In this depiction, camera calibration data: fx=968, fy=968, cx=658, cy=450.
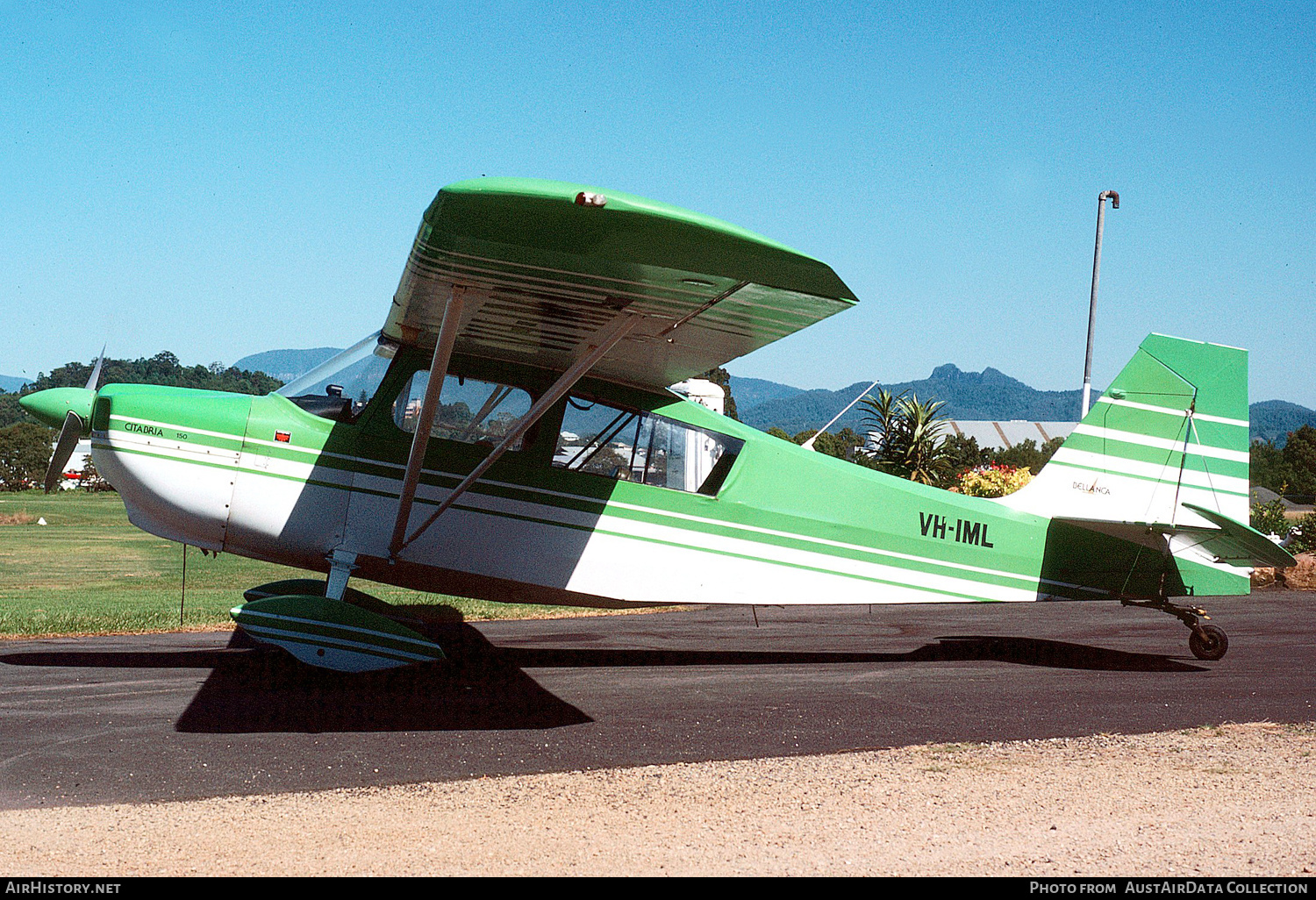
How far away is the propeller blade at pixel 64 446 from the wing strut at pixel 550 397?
7.92 feet

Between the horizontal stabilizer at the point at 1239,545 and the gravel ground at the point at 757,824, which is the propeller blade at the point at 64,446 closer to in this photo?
the gravel ground at the point at 757,824

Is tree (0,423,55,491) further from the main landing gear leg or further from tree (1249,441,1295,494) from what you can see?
tree (1249,441,1295,494)

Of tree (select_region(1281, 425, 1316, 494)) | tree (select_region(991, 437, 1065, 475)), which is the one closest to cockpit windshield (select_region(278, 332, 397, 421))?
tree (select_region(991, 437, 1065, 475))

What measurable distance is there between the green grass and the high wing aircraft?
9.82 ft

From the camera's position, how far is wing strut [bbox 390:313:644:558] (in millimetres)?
5762

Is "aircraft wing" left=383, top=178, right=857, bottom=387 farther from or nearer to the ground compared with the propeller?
farther from the ground

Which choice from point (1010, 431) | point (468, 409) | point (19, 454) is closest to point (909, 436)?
point (468, 409)

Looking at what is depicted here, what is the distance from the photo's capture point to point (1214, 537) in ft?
25.4

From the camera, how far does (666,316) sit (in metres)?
5.91

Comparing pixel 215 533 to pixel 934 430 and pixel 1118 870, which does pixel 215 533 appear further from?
pixel 934 430

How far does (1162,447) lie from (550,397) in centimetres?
547

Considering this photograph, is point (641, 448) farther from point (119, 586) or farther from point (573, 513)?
point (119, 586)

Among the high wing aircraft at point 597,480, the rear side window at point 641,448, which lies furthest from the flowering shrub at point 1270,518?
the rear side window at point 641,448
